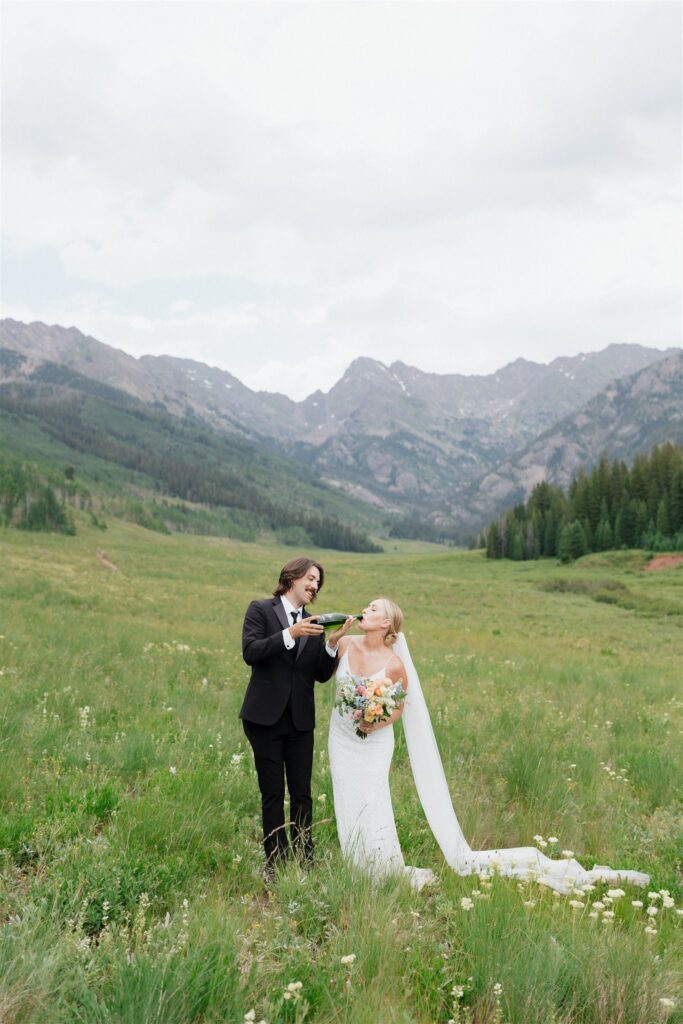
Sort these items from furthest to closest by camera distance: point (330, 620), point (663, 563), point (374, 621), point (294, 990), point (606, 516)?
point (606, 516) < point (663, 563) < point (374, 621) < point (330, 620) < point (294, 990)

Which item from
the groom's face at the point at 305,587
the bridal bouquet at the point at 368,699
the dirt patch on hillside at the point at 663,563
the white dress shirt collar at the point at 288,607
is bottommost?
the dirt patch on hillside at the point at 663,563

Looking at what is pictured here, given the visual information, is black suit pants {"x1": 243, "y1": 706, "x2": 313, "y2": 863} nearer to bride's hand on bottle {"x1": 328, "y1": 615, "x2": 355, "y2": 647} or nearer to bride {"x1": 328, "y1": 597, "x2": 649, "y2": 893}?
bride {"x1": 328, "y1": 597, "x2": 649, "y2": 893}

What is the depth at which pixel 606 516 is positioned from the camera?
306 feet

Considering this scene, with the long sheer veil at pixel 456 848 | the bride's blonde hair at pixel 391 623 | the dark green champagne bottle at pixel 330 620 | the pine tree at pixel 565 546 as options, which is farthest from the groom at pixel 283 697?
the pine tree at pixel 565 546

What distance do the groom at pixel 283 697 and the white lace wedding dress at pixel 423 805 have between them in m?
0.38

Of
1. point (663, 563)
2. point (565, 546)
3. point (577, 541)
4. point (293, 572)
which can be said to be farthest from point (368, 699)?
point (577, 541)

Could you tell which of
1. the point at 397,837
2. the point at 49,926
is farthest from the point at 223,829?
the point at 49,926

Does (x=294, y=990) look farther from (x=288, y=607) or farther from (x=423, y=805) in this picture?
(x=288, y=607)

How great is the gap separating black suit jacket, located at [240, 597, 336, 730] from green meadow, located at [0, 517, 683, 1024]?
3.78 ft

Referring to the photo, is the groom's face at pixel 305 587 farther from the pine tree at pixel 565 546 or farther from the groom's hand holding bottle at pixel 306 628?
the pine tree at pixel 565 546

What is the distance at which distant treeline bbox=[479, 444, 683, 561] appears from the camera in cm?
8588

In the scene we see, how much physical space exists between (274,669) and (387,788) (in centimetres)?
171

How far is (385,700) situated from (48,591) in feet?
86.7

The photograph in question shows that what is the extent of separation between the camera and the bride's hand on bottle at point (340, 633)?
6305mm
